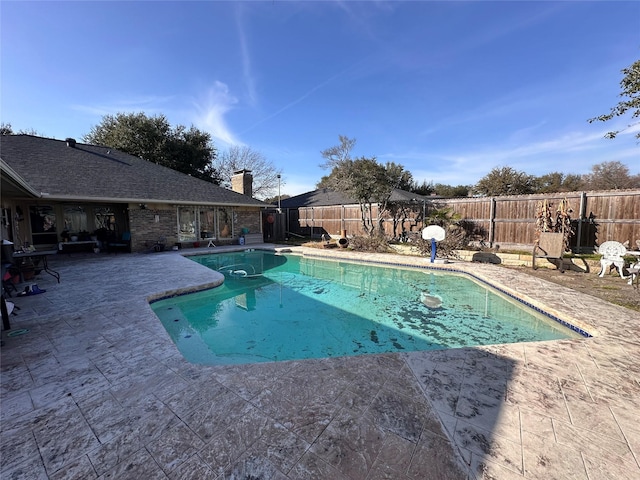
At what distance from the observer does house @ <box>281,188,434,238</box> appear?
1288 centimetres

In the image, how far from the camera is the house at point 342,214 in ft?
42.3

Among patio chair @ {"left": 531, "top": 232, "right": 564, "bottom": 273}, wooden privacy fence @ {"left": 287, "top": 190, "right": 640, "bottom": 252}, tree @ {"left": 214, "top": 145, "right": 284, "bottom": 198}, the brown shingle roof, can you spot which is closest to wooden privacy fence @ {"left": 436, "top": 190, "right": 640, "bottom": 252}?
wooden privacy fence @ {"left": 287, "top": 190, "right": 640, "bottom": 252}

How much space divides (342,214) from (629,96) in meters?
11.3

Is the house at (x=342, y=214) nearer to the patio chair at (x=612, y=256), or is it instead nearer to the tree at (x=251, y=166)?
the patio chair at (x=612, y=256)

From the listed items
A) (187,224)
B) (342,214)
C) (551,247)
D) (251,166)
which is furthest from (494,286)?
(251,166)

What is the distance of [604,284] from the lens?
21.8 ft

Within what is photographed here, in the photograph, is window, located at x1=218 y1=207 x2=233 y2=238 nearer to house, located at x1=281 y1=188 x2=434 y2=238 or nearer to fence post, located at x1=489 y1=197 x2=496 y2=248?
house, located at x1=281 y1=188 x2=434 y2=238

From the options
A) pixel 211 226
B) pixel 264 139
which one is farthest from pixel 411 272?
pixel 264 139

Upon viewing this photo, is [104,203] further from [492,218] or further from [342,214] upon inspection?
[492,218]

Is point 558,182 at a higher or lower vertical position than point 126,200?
higher

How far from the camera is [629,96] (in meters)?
7.37

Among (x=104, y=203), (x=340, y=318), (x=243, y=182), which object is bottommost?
(x=340, y=318)

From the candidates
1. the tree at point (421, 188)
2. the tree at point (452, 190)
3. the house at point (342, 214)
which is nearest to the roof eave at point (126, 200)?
the house at point (342, 214)

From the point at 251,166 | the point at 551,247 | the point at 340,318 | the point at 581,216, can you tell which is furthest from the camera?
the point at 251,166
